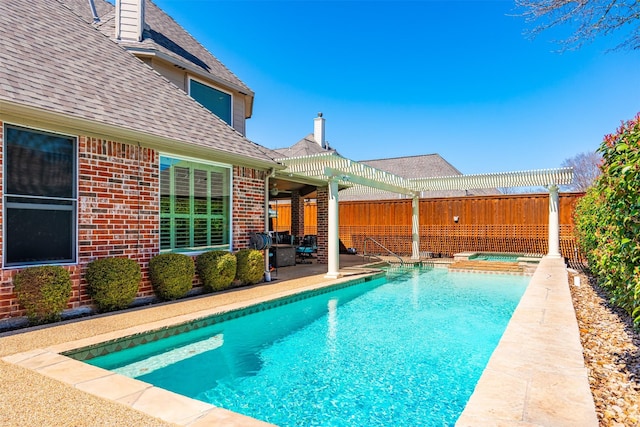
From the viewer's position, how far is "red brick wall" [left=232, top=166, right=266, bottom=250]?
944cm

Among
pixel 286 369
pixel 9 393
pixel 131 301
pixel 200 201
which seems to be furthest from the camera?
pixel 200 201

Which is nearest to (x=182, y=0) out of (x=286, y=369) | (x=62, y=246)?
(x=62, y=246)

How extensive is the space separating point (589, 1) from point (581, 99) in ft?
48.3

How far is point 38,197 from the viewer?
5848 mm

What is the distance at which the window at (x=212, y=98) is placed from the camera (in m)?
11.6

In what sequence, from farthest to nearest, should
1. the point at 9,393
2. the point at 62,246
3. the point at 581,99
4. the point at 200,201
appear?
the point at 581,99 → the point at 200,201 → the point at 62,246 → the point at 9,393

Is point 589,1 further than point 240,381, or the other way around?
point 589,1

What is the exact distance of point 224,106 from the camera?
41.3 feet

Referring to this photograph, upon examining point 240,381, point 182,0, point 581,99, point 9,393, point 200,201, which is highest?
point 182,0

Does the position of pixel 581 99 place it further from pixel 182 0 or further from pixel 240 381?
pixel 240 381

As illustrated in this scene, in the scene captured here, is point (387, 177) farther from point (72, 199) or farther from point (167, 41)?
point (72, 199)

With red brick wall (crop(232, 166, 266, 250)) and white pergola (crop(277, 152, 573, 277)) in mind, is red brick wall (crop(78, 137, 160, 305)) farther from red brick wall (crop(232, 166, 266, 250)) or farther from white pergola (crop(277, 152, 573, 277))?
white pergola (crop(277, 152, 573, 277))

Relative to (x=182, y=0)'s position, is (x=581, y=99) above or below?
below

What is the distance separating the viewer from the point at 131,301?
6684 millimetres
